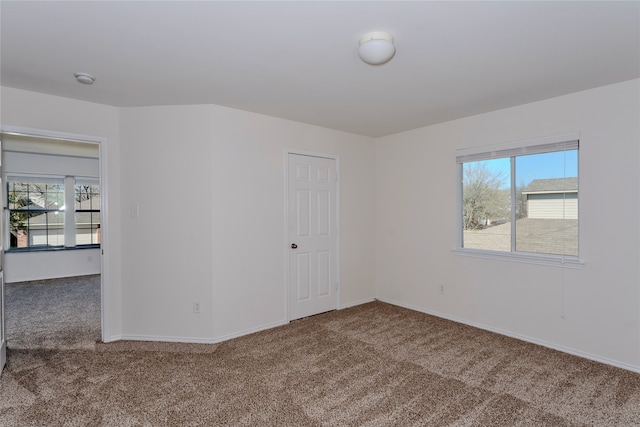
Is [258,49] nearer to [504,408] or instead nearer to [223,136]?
[223,136]

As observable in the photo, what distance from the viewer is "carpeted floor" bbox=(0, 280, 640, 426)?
84.0 inches

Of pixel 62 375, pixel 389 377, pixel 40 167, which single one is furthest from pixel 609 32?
pixel 40 167

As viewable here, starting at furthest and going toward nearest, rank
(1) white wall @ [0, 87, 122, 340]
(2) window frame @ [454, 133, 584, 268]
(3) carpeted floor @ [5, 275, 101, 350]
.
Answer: (3) carpeted floor @ [5, 275, 101, 350], (2) window frame @ [454, 133, 584, 268], (1) white wall @ [0, 87, 122, 340]

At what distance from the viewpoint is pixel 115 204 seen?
3375 millimetres

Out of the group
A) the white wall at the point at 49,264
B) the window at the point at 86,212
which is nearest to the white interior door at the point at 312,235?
the white wall at the point at 49,264

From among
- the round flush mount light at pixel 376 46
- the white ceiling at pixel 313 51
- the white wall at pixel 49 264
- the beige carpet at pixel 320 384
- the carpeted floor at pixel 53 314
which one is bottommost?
the beige carpet at pixel 320 384

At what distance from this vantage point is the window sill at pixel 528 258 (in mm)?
3065

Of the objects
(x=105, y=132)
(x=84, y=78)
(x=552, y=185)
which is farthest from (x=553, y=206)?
(x=105, y=132)

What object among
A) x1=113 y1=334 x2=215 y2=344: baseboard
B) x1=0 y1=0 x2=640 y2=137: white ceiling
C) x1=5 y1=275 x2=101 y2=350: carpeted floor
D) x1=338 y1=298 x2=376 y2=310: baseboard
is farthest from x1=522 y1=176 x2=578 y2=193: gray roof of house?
x1=5 y1=275 x2=101 y2=350: carpeted floor

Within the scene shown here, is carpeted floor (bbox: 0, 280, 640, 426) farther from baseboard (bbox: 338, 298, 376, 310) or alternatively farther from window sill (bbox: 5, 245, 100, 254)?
window sill (bbox: 5, 245, 100, 254)

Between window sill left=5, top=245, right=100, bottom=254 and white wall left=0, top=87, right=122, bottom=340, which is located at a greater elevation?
white wall left=0, top=87, right=122, bottom=340

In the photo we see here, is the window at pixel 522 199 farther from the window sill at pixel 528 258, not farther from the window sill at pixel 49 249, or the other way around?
the window sill at pixel 49 249

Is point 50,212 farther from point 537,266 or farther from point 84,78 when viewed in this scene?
point 537,266

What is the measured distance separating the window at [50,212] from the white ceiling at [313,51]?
4465 millimetres
